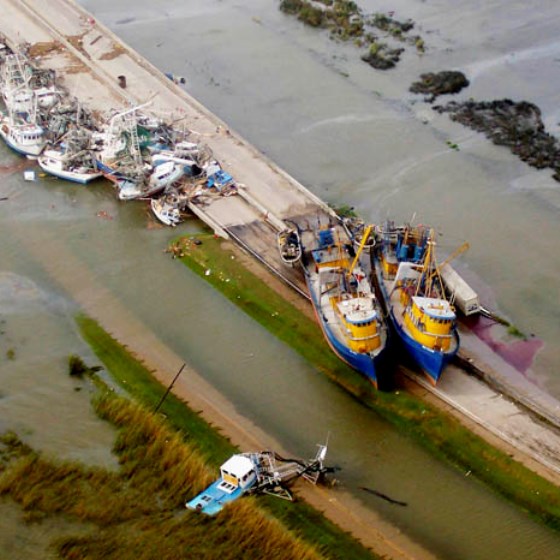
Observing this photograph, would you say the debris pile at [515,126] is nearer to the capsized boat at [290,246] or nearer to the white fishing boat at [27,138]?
the capsized boat at [290,246]

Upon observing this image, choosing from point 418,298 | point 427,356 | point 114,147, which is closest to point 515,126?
point 418,298

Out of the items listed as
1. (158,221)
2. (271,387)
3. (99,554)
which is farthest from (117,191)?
(99,554)

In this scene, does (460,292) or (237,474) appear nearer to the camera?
(237,474)

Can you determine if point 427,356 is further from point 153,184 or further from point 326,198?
point 153,184

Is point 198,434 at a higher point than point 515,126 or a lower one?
lower

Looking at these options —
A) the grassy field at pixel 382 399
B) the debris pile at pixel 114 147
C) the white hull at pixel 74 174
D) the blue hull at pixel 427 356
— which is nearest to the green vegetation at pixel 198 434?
the grassy field at pixel 382 399

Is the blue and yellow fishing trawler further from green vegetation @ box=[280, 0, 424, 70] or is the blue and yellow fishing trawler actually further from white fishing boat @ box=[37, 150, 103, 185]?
green vegetation @ box=[280, 0, 424, 70]
